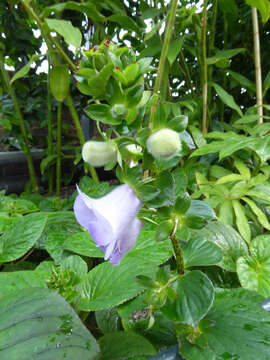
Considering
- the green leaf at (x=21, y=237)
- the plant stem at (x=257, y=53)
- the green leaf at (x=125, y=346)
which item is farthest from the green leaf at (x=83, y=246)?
the plant stem at (x=257, y=53)

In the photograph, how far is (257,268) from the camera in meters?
0.51

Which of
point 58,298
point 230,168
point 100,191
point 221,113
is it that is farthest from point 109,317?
point 221,113

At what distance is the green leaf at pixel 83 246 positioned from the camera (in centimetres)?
51

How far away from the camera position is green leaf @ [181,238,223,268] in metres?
0.32

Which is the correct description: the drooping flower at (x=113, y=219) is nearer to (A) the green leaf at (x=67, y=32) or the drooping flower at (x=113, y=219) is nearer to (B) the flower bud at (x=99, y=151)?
(B) the flower bud at (x=99, y=151)

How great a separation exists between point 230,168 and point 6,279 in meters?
0.67

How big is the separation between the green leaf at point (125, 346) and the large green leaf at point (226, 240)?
27cm

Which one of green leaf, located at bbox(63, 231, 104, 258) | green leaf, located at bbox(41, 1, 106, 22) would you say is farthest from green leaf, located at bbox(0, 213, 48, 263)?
green leaf, located at bbox(41, 1, 106, 22)

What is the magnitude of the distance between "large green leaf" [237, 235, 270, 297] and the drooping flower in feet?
1.01

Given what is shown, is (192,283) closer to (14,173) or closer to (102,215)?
(102,215)

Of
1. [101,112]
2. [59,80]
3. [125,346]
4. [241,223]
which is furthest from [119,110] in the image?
[59,80]

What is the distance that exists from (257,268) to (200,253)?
0.73ft

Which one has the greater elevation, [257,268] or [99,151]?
[99,151]

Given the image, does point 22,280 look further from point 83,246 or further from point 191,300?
point 191,300
